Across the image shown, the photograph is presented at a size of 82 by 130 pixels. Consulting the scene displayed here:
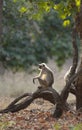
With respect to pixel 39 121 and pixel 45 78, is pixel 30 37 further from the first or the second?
pixel 39 121

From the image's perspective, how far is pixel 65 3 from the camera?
1098 centimetres

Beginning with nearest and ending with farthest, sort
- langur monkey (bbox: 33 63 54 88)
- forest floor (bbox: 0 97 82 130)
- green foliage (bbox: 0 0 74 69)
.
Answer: forest floor (bbox: 0 97 82 130) < langur monkey (bbox: 33 63 54 88) < green foliage (bbox: 0 0 74 69)

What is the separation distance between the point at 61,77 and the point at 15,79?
6.84 feet

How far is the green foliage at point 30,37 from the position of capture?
17383mm

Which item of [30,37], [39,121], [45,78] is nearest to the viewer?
[39,121]

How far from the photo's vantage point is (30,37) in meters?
26.1

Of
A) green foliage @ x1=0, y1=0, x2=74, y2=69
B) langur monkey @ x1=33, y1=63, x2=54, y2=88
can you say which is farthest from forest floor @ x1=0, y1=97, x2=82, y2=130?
green foliage @ x1=0, y1=0, x2=74, y2=69

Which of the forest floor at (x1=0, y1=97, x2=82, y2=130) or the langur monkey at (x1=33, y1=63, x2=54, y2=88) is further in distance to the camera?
the langur monkey at (x1=33, y1=63, x2=54, y2=88)

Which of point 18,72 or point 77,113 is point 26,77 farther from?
point 77,113

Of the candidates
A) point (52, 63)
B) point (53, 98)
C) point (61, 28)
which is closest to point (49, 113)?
point (53, 98)

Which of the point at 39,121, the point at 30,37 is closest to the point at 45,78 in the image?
the point at 39,121

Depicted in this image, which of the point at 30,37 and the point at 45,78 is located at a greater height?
the point at 45,78

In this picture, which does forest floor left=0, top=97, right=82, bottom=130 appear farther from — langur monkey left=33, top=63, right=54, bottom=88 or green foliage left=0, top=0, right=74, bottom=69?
green foliage left=0, top=0, right=74, bottom=69

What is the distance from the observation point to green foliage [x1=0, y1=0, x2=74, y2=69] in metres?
17.4
